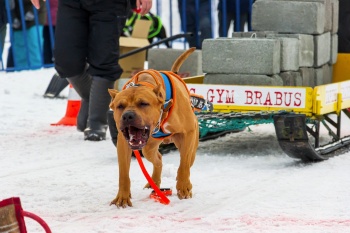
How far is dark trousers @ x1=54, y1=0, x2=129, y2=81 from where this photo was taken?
23.5 ft

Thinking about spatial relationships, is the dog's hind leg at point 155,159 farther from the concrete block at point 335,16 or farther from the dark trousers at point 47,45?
the dark trousers at point 47,45

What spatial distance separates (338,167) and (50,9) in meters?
7.26

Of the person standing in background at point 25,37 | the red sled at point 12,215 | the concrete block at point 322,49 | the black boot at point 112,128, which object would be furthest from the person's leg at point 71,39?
the person standing in background at point 25,37

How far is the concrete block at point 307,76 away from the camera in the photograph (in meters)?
7.64

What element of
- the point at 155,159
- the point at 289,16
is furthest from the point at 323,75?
the point at 155,159

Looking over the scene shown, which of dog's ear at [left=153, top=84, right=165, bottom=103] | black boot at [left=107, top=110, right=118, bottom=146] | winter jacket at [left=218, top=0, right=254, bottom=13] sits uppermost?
dog's ear at [left=153, top=84, right=165, bottom=103]

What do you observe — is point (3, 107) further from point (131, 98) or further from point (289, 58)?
point (131, 98)

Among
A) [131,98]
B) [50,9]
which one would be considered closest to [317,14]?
[131,98]

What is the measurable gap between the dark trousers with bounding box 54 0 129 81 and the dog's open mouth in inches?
105

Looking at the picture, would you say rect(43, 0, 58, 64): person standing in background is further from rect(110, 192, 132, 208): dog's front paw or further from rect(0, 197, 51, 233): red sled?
rect(0, 197, 51, 233): red sled

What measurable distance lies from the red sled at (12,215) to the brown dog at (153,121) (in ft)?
3.90

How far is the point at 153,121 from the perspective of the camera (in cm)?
468

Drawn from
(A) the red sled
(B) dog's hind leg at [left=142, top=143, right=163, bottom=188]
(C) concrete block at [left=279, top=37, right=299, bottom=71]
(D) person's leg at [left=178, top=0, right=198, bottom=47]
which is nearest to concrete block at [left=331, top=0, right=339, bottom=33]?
(C) concrete block at [left=279, top=37, right=299, bottom=71]

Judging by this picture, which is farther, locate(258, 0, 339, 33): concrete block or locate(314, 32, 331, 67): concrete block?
locate(258, 0, 339, 33): concrete block
